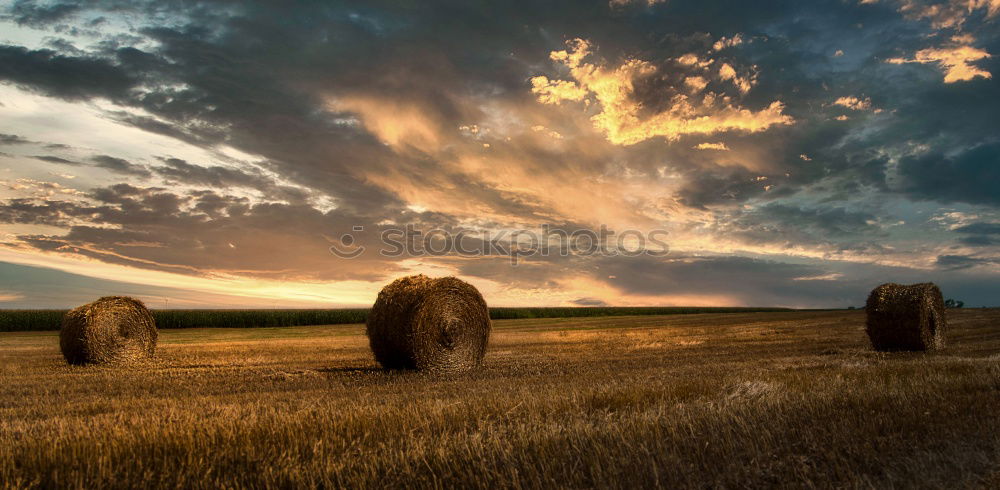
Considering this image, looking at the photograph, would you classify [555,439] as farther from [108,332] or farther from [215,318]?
[215,318]

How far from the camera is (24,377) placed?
13914mm

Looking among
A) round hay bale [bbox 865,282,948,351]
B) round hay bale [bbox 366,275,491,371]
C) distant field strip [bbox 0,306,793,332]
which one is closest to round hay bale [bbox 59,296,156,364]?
round hay bale [bbox 366,275,491,371]

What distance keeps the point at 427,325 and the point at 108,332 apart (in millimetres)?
10511

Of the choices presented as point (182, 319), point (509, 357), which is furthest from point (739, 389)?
point (182, 319)

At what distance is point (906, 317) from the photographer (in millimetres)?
18531

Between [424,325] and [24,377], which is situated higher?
[424,325]

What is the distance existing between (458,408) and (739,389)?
135 inches

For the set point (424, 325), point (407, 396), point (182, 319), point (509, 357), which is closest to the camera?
point (407, 396)

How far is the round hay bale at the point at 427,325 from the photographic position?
1420 centimetres

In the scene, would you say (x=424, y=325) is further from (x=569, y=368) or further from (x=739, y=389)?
(x=739, y=389)

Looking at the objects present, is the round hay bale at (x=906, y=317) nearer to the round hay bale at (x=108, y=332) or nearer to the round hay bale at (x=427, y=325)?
the round hay bale at (x=427, y=325)

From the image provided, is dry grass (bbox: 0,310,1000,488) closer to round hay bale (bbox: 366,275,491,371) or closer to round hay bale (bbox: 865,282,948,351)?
round hay bale (bbox: 366,275,491,371)

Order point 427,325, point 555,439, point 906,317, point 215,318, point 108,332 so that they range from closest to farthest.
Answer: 1. point 555,439
2. point 427,325
3. point 108,332
4. point 906,317
5. point 215,318

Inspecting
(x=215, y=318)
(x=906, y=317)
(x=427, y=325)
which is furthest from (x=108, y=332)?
(x=215, y=318)
